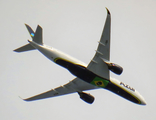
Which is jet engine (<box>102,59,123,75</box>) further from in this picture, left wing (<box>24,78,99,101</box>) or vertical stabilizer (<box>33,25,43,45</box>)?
vertical stabilizer (<box>33,25,43,45</box>)

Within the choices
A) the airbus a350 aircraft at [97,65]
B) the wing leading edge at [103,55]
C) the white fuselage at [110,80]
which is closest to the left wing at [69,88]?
the airbus a350 aircraft at [97,65]

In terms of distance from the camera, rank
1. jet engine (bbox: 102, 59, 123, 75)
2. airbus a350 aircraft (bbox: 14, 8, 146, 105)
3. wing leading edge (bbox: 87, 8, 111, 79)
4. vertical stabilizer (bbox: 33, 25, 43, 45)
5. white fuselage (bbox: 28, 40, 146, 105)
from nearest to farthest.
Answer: wing leading edge (bbox: 87, 8, 111, 79)
airbus a350 aircraft (bbox: 14, 8, 146, 105)
vertical stabilizer (bbox: 33, 25, 43, 45)
jet engine (bbox: 102, 59, 123, 75)
white fuselage (bbox: 28, 40, 146, 105)

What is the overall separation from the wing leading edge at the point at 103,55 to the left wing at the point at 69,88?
19.8ft

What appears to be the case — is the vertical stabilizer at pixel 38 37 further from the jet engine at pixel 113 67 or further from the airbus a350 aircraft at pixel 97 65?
the jet engine at pixel 113 67

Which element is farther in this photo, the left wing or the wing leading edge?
the left wing

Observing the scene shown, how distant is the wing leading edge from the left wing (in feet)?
19.8

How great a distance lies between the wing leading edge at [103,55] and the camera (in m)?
33.3

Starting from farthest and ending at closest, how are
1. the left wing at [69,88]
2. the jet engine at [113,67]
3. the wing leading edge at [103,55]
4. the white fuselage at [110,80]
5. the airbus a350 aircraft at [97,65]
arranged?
the left wing at [69,88] → the white fuselage at [110,80] → the jet engine at [113,67] → the airbus a350 aircraft at [97,65] → the wing leading edge at [103,55]

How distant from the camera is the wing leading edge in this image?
33.3m

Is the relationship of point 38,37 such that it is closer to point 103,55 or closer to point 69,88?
point 103,55

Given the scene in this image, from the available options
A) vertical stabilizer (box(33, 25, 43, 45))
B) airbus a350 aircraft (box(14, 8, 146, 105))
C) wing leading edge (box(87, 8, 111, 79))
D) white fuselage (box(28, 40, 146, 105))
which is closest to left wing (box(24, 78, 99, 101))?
airbus a350 aircraft (box(14, 8, 146, 105))

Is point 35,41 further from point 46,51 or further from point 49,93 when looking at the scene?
point 49,93

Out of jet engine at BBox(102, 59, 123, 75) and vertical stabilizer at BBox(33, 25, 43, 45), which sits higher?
vertical stabilizer at BBox(33, 25, 43, 45)

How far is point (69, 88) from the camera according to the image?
1785 inches
